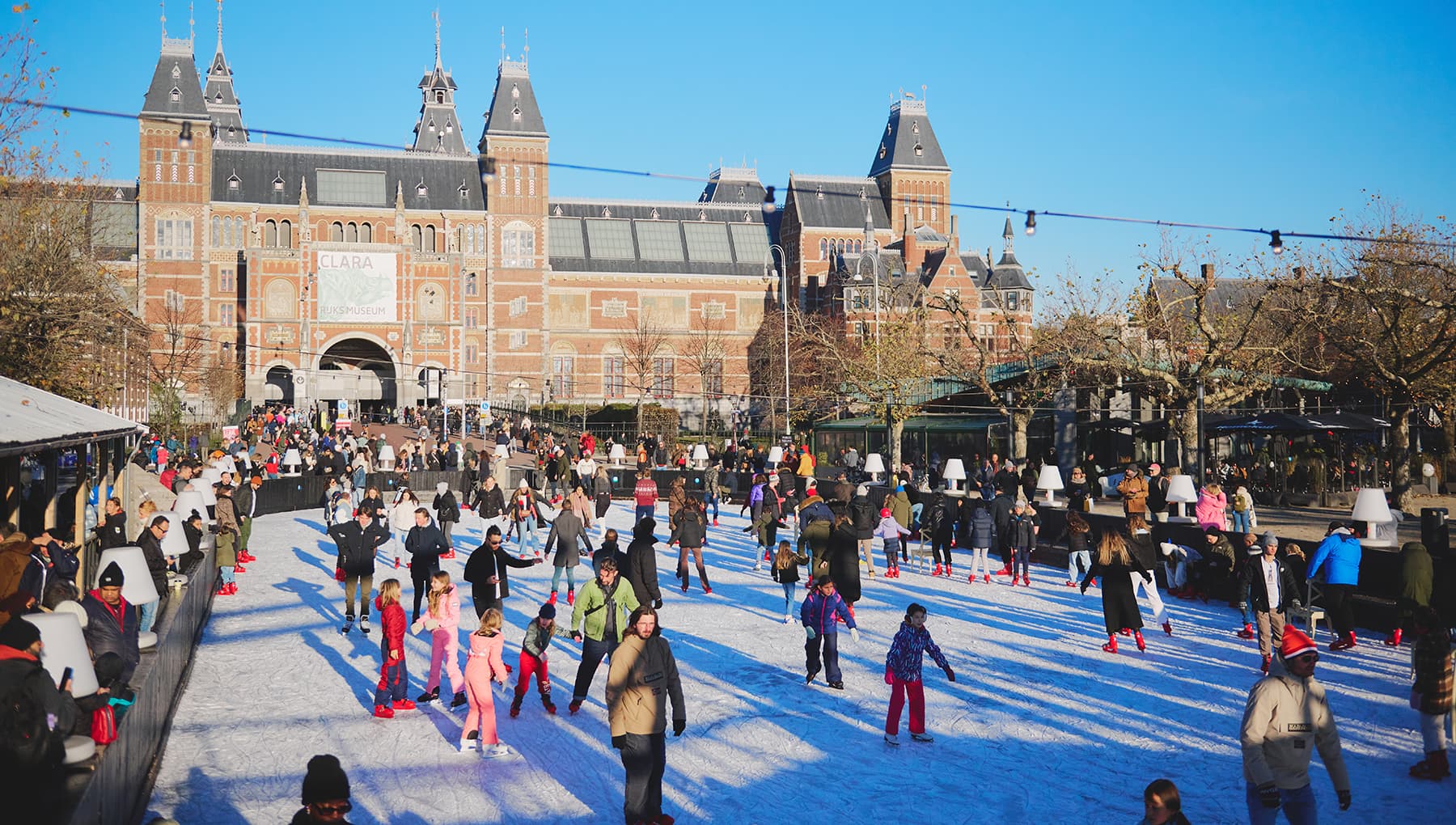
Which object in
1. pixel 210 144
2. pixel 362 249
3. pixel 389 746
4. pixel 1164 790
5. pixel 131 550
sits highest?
pixel 210 144

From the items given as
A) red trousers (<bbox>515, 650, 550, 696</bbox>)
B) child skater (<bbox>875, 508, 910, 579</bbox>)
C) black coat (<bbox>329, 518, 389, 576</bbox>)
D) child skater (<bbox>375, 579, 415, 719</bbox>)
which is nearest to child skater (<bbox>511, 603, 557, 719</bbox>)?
red trousers (<bbox>515, 650, 550, 696</bbox>)

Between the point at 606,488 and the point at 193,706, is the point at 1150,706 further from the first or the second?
the point at 606,488

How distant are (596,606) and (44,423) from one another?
633cm

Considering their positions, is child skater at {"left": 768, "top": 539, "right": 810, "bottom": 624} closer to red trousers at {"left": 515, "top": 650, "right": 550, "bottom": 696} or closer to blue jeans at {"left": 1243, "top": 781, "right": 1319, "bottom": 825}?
red trousers at {"left": 515, "top": 650, "right": 550, "bottom": 696}

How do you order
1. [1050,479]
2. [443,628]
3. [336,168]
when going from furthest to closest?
1. [336,168]
2. [1050,479]
3. [443,628]

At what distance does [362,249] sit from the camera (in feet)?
203

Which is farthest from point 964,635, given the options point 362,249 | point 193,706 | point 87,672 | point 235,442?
point 362,249

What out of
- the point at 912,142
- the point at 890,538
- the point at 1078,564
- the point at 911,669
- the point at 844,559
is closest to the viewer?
the point at 911,669

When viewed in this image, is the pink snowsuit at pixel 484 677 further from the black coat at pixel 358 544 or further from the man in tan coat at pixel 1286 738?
the man in tan coat at pixel 1286 738

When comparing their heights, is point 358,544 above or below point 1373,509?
below

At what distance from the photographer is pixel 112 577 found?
855 cm

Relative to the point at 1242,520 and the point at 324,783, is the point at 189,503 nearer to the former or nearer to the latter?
the point at 324,783

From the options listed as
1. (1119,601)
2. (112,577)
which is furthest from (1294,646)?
(112,577)

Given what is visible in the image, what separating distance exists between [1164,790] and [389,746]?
6.13m
